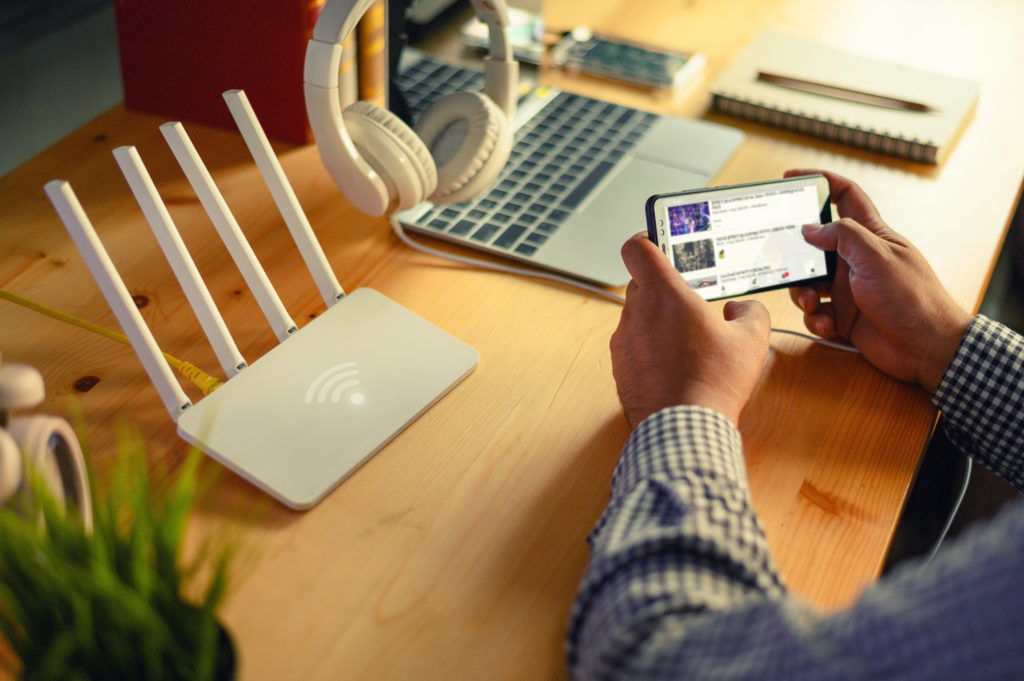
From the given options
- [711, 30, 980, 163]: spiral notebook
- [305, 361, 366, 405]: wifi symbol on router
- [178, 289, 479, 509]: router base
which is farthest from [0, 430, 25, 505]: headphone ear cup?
[711, 30, 980, 163]: spiral notebook

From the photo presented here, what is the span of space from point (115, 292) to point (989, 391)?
688mm

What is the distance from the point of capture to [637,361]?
657 millimetres

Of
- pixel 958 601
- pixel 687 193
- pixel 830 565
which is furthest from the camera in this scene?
pixel 687 193

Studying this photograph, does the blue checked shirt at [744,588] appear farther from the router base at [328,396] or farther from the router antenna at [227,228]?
the router antenna at [227,228]

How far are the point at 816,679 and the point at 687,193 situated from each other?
0.44m

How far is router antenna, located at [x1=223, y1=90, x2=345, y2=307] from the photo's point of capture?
0.71 m

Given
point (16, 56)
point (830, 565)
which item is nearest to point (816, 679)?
point (830, 565)

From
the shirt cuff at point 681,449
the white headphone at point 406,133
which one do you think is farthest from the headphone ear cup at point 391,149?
the shirt cuff at point 681,449

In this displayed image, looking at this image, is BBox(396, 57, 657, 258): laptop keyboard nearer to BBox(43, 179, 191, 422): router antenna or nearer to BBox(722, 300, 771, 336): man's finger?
BBox(722, 300, 771, 336): man's finger

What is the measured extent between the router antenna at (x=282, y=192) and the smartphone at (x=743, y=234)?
0.28m

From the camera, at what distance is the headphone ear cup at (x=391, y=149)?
0.74 metres

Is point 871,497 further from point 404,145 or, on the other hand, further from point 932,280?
point 404,145

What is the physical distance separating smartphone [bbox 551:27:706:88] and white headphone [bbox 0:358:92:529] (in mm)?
870

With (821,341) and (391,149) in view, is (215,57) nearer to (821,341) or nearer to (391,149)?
(391,149)
